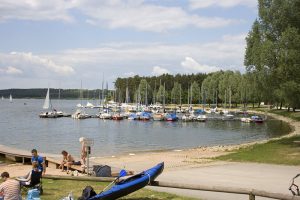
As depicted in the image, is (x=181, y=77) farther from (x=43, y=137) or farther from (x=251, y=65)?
(x=251, y=65)

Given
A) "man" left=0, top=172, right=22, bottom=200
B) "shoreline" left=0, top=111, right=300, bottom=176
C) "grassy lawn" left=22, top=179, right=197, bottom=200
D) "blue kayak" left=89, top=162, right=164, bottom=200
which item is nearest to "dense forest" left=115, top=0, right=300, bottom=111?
"shoreline" left=0, top=111, right=300, bottom=176

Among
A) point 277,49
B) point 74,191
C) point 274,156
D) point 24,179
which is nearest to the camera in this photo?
point 24,179

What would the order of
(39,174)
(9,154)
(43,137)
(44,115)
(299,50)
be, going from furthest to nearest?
(44,115) → (43,137) → (9,154) → (299,50) → (39,174)

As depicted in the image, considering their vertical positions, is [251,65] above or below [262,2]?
below

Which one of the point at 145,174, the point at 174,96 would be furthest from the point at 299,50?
the point at 174,96

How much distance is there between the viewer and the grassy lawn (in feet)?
52.5

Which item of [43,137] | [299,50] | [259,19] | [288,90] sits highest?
[259,19]

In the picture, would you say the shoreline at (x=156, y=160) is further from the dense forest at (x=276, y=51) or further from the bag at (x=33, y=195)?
the bag at (x=33, y=195)

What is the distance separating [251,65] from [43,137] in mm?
40902

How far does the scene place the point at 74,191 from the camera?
17125 mm

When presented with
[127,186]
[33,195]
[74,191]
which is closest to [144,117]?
[74,191]

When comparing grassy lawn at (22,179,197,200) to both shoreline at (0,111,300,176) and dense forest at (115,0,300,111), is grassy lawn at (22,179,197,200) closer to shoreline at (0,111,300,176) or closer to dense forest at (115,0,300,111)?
shoreline at (0,111,300,176)

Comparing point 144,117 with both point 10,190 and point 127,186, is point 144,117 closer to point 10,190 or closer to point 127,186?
point 127,186

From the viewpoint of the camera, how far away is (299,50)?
3278 centimetres
